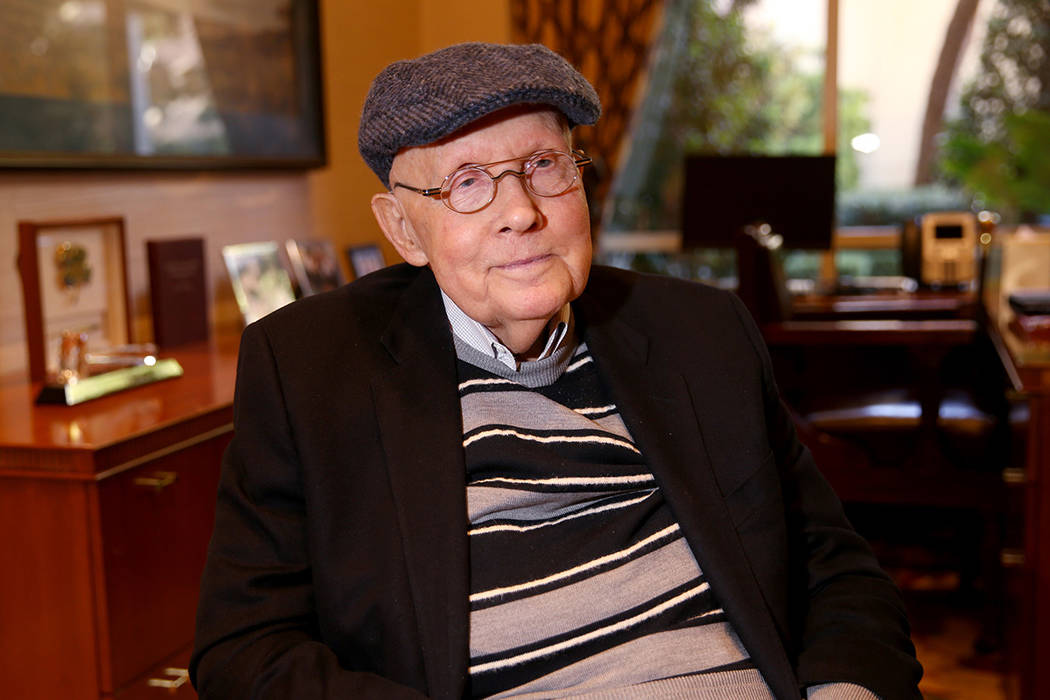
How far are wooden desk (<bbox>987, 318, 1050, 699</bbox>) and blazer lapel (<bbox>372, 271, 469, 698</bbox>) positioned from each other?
1481 mm

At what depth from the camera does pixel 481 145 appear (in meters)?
1.22

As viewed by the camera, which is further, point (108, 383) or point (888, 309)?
point (888, 309)

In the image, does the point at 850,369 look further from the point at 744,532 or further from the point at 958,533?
the point at 744,532

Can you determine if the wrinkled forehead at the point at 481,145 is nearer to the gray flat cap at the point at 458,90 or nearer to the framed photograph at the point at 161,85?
the gray flat cap at the point at 458,90

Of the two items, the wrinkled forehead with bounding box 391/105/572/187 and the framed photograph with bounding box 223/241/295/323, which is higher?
the wrinkled forehead with bounding box 391/105/572/187

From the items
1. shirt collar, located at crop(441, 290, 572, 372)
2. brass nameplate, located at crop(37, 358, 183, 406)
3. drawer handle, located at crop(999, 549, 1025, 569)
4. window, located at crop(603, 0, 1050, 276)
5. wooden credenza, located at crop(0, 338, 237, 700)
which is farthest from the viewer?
window, located at crop(603, 0, 1050, 276)

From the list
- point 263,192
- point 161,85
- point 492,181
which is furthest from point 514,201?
point 263,192

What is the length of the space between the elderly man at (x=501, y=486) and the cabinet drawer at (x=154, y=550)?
47cm

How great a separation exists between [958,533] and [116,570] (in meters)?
2.84

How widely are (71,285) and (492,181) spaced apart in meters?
1.33

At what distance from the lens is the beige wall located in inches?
86.7

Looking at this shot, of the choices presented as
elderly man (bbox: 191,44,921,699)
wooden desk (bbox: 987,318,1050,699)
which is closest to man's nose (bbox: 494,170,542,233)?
elderly man (bbox: 191,44,921,699)

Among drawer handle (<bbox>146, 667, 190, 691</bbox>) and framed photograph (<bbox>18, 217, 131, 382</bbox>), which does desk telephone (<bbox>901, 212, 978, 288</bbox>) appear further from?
drawer handle (<bbox>146, 667, 190, 691</bbox>)

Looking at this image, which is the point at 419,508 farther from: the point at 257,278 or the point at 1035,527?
the point at 257,278
